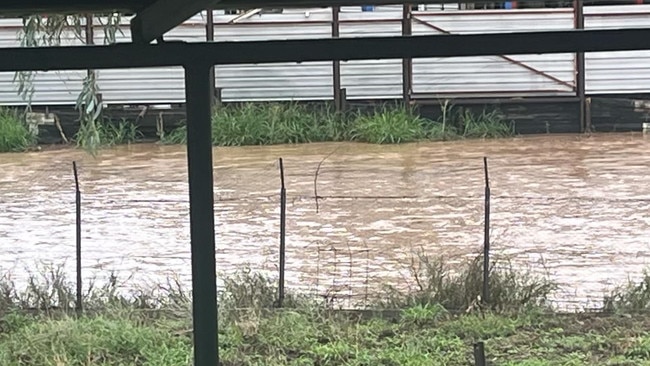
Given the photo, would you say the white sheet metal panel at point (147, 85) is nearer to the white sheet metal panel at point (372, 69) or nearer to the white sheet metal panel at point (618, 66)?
the white sheet metal panel at point (372, 69)

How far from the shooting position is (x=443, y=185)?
11.9 m

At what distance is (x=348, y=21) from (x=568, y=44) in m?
16.1

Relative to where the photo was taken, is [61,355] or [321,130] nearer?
[61,355]

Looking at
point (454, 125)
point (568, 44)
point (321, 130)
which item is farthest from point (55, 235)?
point (454, 125)

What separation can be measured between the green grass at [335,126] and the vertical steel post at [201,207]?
46.0ft

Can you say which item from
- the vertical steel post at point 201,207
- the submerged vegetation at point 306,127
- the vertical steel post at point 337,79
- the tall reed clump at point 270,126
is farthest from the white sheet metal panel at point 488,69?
the vertical steel post at point 201,207

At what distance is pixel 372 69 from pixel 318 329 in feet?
43.1

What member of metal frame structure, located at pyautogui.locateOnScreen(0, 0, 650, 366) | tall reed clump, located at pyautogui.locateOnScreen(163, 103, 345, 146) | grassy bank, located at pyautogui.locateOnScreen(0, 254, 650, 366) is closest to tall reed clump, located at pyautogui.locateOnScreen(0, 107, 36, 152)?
tall reed clump, located at pyautogui.locateOnScreen(163, 103, 345, 146)

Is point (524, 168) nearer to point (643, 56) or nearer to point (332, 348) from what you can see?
point (643, 56)

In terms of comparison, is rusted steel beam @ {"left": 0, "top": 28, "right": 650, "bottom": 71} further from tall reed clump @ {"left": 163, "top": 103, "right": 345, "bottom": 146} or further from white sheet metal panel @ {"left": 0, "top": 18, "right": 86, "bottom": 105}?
white sheet metal panel @ {"left": 0, "top": 18, "right": 86, "bottom": 105}

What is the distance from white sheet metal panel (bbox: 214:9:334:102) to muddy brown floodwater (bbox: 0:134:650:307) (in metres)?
3.07

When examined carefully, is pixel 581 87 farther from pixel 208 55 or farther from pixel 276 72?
pixel 208 55

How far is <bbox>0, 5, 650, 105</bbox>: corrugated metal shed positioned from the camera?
18156 millimetres

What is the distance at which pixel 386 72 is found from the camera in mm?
18531
